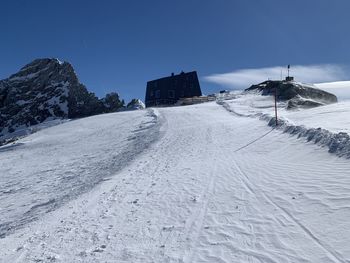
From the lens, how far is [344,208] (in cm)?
789

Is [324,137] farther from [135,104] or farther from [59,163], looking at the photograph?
[135,104]

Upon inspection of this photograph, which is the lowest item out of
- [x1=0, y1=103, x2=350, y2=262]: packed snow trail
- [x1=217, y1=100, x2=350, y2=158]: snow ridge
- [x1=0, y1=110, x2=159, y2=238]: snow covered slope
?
[x1=0, y1=110, x2=159, y2=238]: snow covered slope

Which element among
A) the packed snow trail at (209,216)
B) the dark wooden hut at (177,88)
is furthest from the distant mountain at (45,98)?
the packed snow trail at (209,216)

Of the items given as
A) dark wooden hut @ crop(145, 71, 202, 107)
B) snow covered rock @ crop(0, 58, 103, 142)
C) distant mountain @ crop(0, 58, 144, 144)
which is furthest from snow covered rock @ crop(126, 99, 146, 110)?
snow covered rock @ crop(0, 58, 103, 142)

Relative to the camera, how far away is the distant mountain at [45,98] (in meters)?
69.3

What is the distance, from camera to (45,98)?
253ft

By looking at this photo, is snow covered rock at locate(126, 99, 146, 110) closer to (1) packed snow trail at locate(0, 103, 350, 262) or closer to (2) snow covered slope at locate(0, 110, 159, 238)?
(2) snow covered slope at locate(0, 110, 159, 238)

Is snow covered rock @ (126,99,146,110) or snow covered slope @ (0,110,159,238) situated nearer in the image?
snow covered slope @ (0,110,159,238)

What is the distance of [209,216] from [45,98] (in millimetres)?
73407

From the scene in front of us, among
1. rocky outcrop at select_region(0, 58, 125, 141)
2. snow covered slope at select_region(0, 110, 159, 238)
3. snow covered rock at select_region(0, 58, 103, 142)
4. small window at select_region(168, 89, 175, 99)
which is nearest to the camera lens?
snow covered slope at select_region(0, 110, 159, 238)

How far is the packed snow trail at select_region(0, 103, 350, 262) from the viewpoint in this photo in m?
6.81

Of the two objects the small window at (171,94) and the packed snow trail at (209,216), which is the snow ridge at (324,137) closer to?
the packed snow trail at (209,216)

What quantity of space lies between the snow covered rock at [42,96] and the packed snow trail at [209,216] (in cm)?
5537

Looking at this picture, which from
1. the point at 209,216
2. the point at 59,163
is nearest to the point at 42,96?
the point at 59,163
